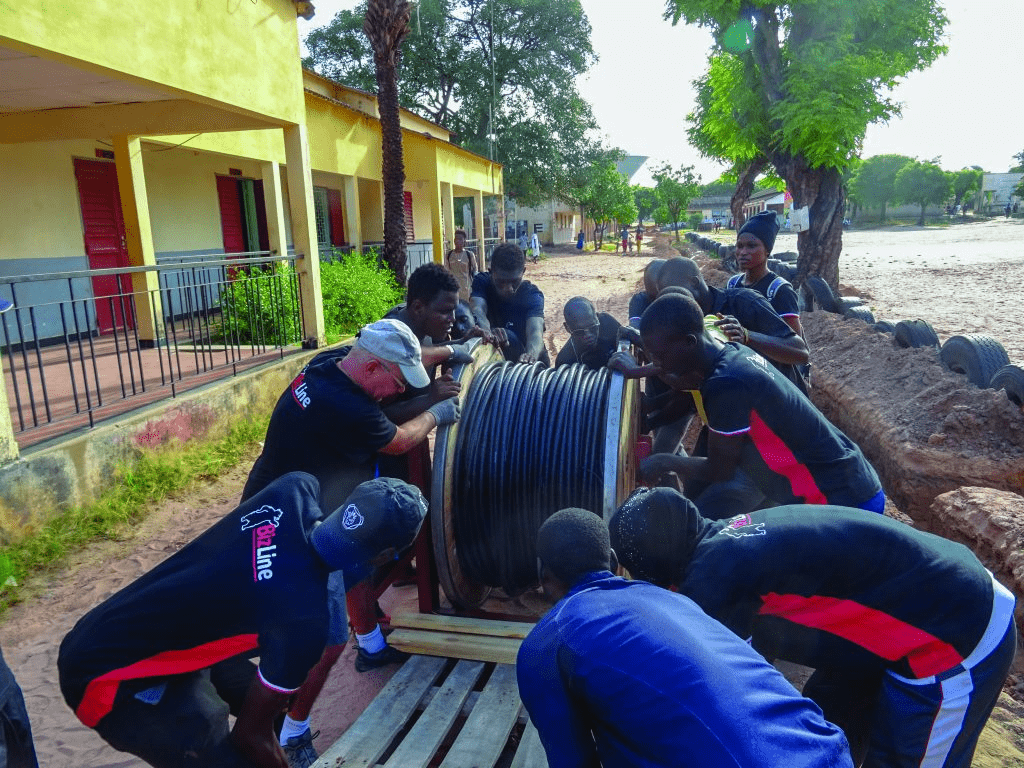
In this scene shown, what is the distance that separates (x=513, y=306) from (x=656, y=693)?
4526mm

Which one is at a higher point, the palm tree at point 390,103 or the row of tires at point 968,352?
the palm tree at point 390,103

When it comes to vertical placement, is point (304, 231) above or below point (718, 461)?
above

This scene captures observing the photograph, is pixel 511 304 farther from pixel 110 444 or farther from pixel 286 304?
pixel 286 304

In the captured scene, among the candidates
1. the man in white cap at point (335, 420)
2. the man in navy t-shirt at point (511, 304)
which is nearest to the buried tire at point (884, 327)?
the man in navy t-shirt at point (511, 304)

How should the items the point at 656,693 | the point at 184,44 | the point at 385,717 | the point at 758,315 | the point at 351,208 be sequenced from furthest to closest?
1. the point at 351,208
2. the point at 184,44
3. the point at 758,315
4. the point at 385,717
5. the point at 656,693

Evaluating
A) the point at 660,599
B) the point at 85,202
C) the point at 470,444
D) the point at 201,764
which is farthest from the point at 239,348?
the point at 660,599

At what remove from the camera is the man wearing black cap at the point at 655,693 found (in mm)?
1655

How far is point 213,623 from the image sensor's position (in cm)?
232

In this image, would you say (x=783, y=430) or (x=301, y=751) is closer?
(x=783, y=430)

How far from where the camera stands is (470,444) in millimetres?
4305

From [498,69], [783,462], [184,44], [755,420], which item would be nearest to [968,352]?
[783,462]

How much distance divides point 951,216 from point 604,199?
49.8 m

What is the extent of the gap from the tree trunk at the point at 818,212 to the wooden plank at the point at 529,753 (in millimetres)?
13301

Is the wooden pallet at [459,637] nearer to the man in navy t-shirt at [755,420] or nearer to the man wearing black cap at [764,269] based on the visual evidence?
the man in navy t-shirt at [755,420]
